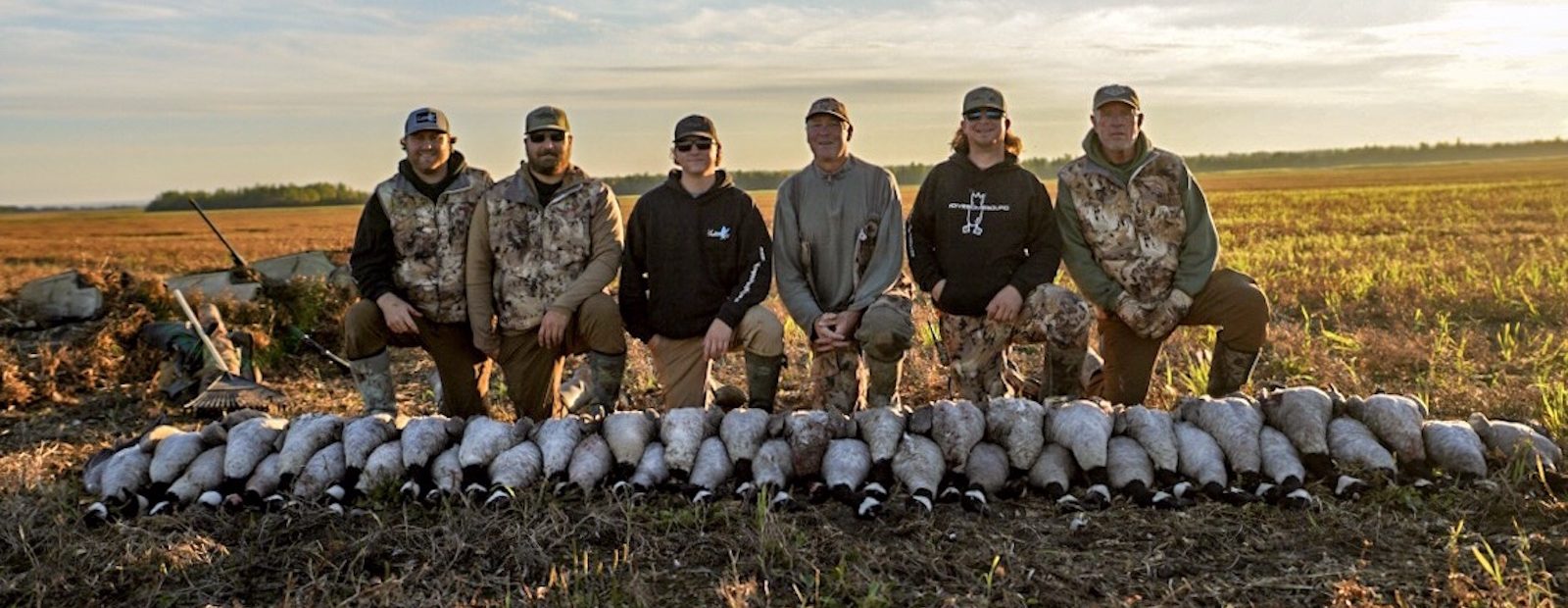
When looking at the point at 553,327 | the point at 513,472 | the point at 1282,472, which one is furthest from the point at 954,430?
the point at 553,327

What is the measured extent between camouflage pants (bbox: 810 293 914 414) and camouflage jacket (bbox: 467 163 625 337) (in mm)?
1454

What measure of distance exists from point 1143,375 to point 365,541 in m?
4.63

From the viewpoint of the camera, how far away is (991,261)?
22.3 ft

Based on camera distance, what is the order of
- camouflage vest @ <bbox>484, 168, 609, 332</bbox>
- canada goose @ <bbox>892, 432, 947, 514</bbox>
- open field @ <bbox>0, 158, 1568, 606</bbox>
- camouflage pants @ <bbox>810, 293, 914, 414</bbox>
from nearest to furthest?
1. open field @ <bbox>0, 158, 1568, 606</bbox>
2. canada goose @ <bbox>892, 432, 947, 514</bbox>
3. camouflage pants @ <bbox>810, 293, 914, 414</bbox>
4. camouflage vest @ <bbox>484, 168, 609, 332</bbox>

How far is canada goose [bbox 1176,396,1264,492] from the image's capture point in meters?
5.43

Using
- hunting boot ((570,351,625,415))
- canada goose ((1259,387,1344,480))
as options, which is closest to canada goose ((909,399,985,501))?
canada goose ((1259,387,1344,480))

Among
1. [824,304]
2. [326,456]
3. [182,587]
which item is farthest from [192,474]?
[824,304]

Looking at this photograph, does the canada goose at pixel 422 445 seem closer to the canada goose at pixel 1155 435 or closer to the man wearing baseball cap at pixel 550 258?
the man wearing baseball cap at pixel 550 258

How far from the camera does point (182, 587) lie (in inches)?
181

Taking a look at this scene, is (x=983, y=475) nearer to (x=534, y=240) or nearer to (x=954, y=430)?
(x=954, y=430)

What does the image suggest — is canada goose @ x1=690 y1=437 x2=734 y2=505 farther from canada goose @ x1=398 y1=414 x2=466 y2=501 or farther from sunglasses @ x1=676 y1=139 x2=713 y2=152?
sunglasses @ x1=676 y1=139 x2=713 y2=152

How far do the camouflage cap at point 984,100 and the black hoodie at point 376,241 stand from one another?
316 centimetres

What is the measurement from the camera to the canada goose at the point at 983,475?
5234 millimetres

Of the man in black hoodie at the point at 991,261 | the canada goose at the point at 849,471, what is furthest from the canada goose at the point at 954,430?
Result: the man in black hoodie at the point at 991,261
